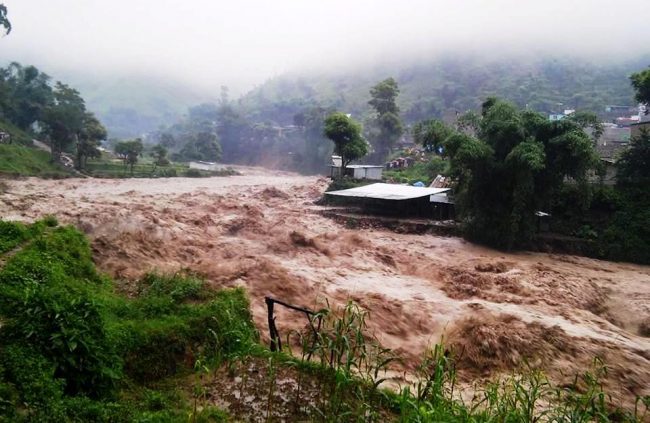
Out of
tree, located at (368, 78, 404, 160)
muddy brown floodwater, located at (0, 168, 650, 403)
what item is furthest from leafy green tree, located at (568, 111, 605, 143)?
tree, located at (368, 78, 404, 160)

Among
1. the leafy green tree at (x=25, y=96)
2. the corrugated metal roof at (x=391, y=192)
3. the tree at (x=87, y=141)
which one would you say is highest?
the leafy green tree at (x=25, y=96)

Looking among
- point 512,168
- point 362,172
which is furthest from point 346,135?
point 512,168

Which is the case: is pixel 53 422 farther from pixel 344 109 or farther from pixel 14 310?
pixel 344 109

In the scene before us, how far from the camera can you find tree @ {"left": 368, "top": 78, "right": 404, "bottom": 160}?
49250 mm

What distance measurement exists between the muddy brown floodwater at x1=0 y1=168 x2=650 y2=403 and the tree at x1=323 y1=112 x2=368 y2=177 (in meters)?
12.1

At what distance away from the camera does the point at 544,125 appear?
58.9 feet

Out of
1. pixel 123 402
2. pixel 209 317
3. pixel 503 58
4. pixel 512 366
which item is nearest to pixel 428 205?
pixel 512 366

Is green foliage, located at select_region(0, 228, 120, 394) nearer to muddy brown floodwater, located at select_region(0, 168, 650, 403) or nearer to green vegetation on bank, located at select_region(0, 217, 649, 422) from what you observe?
green vegetation on bank, located at select_region(0, 217, 649, 422)

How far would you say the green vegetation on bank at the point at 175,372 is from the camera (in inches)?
169

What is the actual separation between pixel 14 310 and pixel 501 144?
17697 mm

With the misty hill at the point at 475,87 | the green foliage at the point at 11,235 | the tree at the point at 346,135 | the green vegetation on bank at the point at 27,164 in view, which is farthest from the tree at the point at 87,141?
the misty hill at the point at 475,87

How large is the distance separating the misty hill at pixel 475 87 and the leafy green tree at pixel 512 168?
52.5 metres

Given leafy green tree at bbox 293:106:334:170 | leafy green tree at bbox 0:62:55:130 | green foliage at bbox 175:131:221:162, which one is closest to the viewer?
leafy green tree at bbox 0:62:55:130

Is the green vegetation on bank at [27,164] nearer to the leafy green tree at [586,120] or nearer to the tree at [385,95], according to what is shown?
the tree at [385,95]
